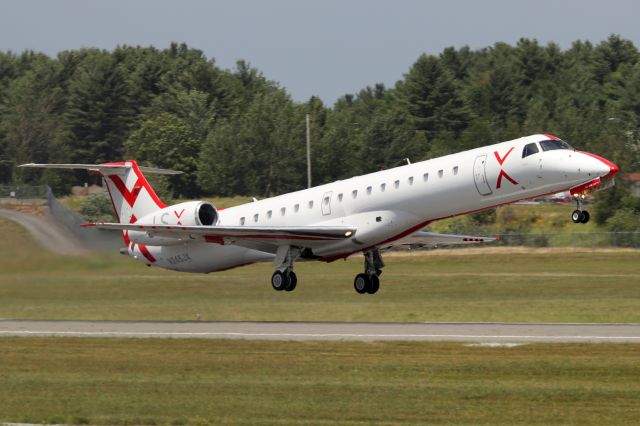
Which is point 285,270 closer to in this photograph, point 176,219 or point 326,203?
point 326,203

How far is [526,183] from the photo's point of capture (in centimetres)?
3450

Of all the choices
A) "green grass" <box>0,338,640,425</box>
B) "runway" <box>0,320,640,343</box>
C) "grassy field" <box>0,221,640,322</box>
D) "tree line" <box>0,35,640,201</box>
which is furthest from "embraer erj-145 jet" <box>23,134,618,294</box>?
"tree line" <box>0,35,640,201</box>

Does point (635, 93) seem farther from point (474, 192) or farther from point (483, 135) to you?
point (474, 192)

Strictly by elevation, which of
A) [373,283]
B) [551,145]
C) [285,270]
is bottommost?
[373,283]

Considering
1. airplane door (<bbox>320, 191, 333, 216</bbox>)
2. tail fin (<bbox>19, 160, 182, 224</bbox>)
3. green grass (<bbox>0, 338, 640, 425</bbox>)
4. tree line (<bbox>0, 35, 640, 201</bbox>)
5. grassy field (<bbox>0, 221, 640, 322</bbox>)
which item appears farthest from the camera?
tree line (<bbox>0, 35, 640, 201</bbox>)

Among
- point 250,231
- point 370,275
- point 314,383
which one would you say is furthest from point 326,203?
point 314,383

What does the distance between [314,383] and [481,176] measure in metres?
10.5

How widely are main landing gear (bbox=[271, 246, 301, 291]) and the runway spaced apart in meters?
1.15

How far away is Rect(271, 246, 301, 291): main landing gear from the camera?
38.8 meters

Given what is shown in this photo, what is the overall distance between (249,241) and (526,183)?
9.35 metres

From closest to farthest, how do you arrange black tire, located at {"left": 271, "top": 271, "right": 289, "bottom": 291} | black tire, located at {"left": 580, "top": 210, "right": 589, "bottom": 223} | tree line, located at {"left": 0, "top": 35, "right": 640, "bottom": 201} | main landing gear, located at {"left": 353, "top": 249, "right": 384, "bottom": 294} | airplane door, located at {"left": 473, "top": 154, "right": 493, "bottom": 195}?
black tire, located at {"left": 580, "top": 210, "right": 589, "bottom": 223}
airplane door, located at {"left": 473, "top": 154, "right": 493, "bottom": 195}
black tire, located at {"left": 271, "top": 271, "right": 289, "bottom": 291}
main landing gear, located at {"left": 353, "top": 249, "right": 384, "bottom": 294}
tree line, located at {"left": 0, "top": 35, "right": 640, "bottom": 201}

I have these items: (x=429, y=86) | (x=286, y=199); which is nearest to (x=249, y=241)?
(x=286, y=199)

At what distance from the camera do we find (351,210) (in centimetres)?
3753

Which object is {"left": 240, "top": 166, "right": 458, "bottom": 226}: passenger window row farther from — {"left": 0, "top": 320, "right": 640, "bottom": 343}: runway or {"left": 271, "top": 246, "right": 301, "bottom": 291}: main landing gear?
{"left": 0, "top": 320, "right": 640, "bottom": 343}: runway
